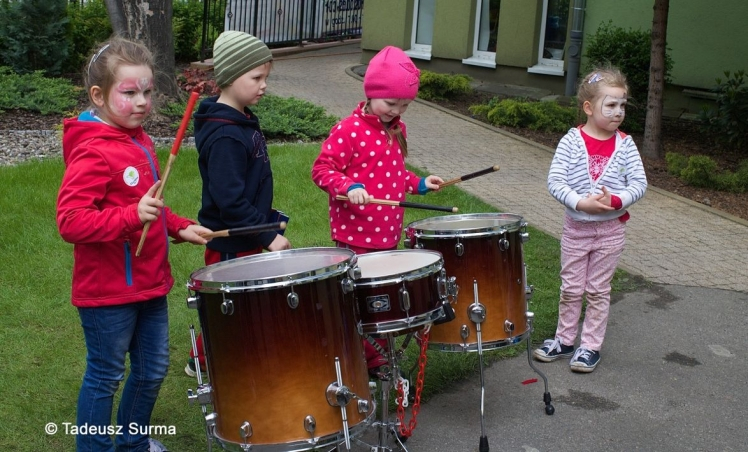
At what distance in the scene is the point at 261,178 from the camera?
13.0 ft

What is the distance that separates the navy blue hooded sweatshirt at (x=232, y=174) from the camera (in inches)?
148

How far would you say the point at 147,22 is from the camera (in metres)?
10.7

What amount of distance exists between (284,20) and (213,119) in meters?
14.8

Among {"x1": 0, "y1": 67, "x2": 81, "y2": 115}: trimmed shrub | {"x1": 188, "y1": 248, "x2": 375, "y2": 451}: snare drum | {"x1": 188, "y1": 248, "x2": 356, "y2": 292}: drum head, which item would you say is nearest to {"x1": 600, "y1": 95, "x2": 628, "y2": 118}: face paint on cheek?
{"x1": 188, "y1": 248, "x2": 356, "y2": 292}: drum head

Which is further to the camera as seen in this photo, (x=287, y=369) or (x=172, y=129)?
(x=172, y=129)

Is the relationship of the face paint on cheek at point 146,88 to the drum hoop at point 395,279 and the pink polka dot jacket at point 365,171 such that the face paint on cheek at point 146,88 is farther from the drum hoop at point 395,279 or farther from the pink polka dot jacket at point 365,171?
the drum hoop at point 395,279

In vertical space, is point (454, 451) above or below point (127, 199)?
below

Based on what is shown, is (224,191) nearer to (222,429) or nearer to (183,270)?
(222,429)

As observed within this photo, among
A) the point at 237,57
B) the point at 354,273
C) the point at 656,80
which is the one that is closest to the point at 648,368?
the point at 354,273

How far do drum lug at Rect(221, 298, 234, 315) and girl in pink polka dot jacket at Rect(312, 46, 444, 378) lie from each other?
1.15 metres

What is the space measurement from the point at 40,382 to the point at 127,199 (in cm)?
159

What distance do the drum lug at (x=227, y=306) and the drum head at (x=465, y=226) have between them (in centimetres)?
122

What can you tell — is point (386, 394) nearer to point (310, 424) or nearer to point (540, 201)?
point (310, 424)

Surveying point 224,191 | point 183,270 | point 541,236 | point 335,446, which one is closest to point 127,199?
point 224,191
